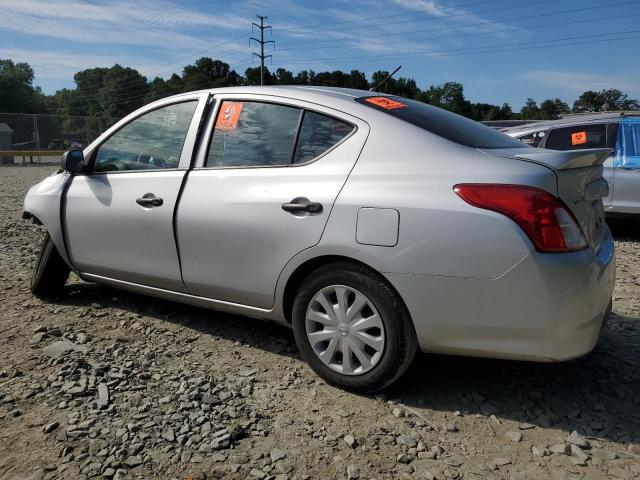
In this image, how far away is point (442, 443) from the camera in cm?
249

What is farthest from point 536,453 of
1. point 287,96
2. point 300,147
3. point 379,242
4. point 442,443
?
point 287,96

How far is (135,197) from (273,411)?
5.61 ft

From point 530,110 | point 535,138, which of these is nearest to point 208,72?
point 530,110

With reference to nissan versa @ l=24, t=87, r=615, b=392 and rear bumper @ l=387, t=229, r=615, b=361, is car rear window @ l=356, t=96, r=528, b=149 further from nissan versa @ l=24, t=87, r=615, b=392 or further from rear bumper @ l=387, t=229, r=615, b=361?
rear bumper @ l=387, t=229, r=615, b=361

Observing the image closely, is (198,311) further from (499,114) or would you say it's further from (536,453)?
(499,114)

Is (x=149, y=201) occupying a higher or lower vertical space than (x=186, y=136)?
lower

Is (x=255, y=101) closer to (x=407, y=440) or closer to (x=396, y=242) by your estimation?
(x=396, y=242)

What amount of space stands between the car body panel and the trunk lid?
0.14 ft

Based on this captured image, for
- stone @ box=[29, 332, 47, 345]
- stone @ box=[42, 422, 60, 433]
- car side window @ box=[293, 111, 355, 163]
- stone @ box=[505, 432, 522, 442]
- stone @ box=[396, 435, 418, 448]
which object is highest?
car side window @ box=[293, 111, 355, 163]

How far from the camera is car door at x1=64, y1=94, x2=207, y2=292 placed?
11.4 ft

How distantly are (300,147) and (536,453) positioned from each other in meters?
1.91

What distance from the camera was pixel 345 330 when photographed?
9.23 ft

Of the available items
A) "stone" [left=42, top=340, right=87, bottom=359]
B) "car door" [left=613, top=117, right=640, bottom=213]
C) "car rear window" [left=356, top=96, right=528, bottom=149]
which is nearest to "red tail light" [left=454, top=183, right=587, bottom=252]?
"car rear window" [left=356, top=96, right=528, bottom=149]

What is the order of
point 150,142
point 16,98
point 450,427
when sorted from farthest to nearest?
point 16,98
point 150,142
point 450,427
